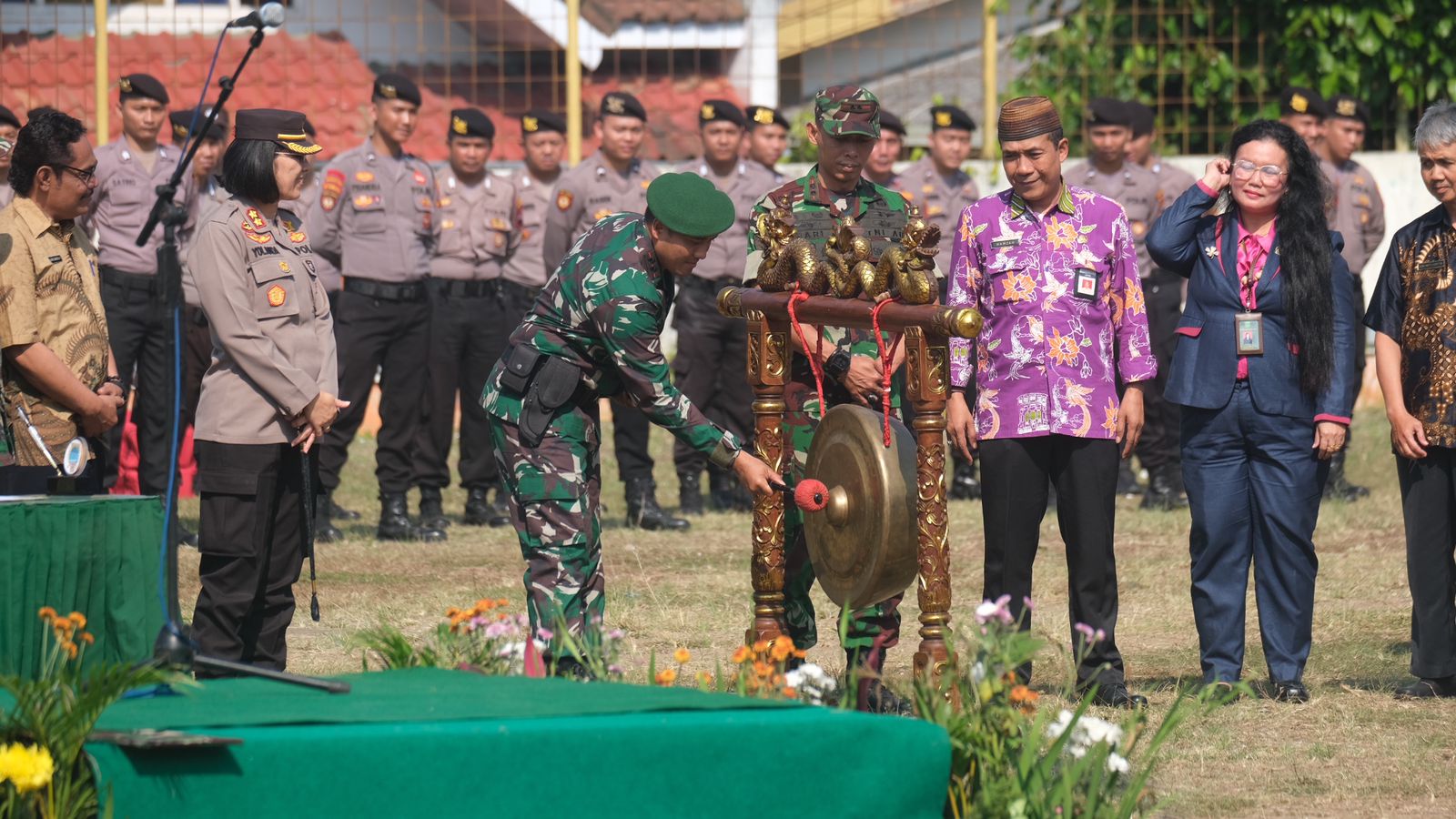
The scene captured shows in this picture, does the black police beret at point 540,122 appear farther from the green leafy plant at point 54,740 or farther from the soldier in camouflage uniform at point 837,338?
the green leafy plant at point 54,740

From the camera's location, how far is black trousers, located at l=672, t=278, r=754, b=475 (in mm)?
11680

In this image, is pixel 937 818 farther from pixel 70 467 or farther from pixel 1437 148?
pixel 1437 148

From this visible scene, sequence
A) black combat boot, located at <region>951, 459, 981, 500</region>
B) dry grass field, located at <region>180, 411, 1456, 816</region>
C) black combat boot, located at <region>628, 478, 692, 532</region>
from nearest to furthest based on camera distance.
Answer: dry grass field, located at <region>180, 411, 1456, 816</region>, black combat boot, located at <region>628, 478, 692, 532</region>, black combat boot, located at <region>951, 459, 981, 500</region>

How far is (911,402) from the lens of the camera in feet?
18.1

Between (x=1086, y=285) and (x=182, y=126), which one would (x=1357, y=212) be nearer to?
(x=1086, y=285)

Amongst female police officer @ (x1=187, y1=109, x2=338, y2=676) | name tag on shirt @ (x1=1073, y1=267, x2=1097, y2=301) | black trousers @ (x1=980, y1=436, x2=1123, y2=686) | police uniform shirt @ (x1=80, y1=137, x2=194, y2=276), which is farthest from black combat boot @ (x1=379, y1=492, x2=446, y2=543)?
name tag on shirt @ (x1=1073, y1=267, x2=1097, y2=301)

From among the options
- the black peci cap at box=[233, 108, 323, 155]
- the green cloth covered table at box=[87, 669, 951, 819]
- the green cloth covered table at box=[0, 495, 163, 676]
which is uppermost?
the black peci cap at box=[233, 108, 323, 155]

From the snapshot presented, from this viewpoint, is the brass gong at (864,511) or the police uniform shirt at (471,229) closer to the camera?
the brass gong at (864,511)

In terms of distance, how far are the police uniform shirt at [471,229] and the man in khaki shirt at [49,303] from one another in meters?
4.97

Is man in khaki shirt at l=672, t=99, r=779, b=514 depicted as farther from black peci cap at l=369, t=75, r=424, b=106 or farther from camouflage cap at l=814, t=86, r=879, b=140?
camouflage cap at l=814, t=86, r=879, b=140

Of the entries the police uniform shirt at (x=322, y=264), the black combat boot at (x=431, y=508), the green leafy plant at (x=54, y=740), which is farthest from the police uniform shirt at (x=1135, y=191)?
the green leafy plant at (x=54, y=740)

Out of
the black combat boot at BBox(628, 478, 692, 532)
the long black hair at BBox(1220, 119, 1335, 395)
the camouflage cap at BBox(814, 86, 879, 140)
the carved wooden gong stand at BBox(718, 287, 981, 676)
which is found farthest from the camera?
the black combat boot at BBox(628, 478, 692, 532)

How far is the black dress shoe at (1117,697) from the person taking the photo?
21.3ft

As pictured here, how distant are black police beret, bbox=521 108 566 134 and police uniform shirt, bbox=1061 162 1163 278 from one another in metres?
3.34
